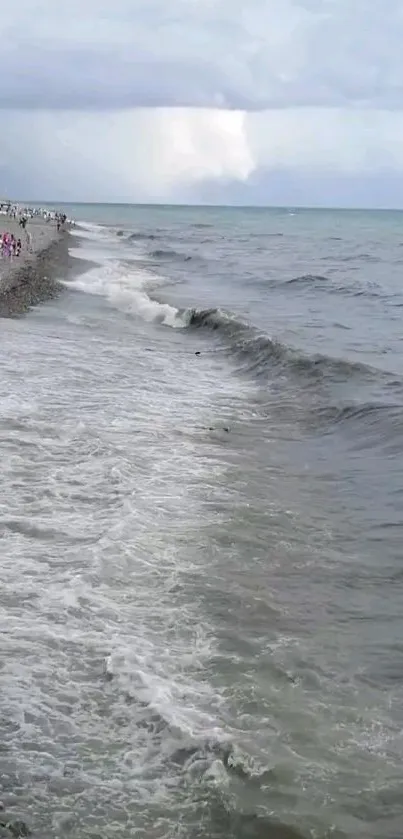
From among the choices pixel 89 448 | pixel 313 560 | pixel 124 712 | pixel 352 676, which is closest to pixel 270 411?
pixel 89 448

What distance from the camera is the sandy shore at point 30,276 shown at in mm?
31906

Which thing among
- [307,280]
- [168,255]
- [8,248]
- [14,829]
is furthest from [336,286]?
[14,829]

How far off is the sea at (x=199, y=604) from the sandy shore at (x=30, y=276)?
1148 centimetres

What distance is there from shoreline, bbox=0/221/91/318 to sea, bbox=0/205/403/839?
1138cm

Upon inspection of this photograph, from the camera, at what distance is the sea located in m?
5.96

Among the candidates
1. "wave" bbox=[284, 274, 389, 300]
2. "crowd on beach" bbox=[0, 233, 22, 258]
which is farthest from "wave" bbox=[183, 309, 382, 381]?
"crowd on beach" bbox=[0, 233, 22, 258]

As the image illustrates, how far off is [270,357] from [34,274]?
2022 centimetres

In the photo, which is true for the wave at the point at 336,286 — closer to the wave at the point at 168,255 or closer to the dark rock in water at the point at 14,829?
the wave at the point at 168,255

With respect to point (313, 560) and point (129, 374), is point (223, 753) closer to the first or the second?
point (313, 560)

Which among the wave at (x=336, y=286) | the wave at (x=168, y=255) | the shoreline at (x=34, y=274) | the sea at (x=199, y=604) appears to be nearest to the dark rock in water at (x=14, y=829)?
the sea at (x=199, y=604)

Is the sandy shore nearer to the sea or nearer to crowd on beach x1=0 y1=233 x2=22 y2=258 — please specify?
crowd on beach x1=0 y1=233 x2=22 y2=258

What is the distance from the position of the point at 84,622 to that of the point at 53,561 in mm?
1364

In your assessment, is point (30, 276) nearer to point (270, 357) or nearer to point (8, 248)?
point (8, 248)

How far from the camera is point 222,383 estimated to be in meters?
20.8
